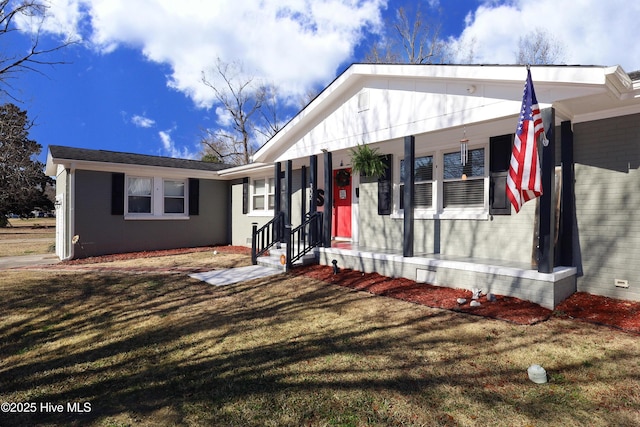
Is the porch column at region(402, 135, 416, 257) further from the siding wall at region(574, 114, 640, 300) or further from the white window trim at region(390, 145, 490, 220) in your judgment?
the siding wall at region(574, 114, 640, 300)

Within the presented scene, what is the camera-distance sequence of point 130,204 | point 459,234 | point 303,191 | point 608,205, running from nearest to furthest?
point 608,205 < point 459,234 < point 303,191 < point 130,204

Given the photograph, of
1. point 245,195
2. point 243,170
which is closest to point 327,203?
point 243,170

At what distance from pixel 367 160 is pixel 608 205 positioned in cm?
414

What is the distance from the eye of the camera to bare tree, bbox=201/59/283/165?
93.1 ft

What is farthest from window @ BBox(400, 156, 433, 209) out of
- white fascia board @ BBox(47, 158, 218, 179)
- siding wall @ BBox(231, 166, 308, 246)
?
white fascia board @ BBox(47, 158, 218, 179)

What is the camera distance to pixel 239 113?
29.3 meters

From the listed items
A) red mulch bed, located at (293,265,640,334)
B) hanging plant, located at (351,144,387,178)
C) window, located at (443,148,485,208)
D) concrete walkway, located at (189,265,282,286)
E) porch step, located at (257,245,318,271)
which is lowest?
concrete walkway, located at (189,265,282,286)

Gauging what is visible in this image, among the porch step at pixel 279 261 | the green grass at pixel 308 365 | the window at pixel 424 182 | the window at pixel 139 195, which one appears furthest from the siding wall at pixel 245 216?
the green grass at pixel 308 365

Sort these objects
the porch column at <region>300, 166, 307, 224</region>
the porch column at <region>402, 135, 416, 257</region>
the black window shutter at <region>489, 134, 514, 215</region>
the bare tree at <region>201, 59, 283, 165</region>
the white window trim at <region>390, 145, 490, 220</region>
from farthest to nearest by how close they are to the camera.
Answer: the bare tree at <region>201, 59, 283, 165</region>
the porch column at <region>300, 166, 307, 224</region>
the white window trim at <region>390, 145, 490, 220</region>
the porch column at <region>402, 135, 416, 257</region>
the black window shutter at <region>489, 134, 514, 215</region>

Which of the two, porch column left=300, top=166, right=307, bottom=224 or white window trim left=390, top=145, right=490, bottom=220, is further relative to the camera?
porch column left=300, top=166, right=307, bottom=224

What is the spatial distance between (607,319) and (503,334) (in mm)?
1563

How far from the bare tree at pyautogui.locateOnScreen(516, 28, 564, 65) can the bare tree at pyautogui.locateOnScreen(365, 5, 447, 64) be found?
4505 mm

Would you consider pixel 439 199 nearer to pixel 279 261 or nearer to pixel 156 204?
pixel 279 261

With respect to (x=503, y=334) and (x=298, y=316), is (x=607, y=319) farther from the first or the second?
(x=298, y=316)
